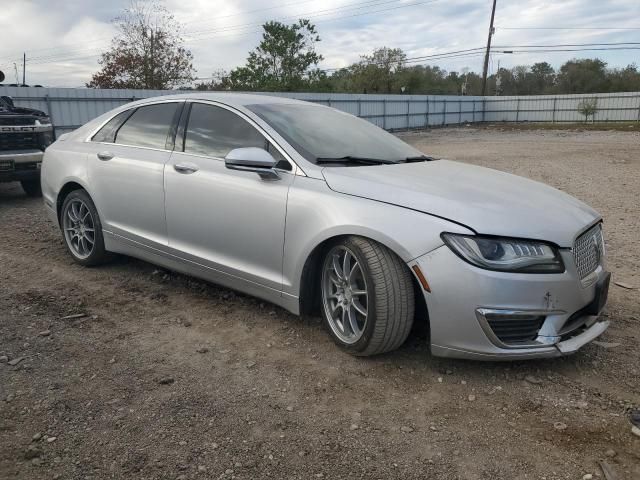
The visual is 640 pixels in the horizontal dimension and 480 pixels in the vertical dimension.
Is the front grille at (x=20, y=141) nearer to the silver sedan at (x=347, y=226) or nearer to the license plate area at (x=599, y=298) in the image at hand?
the silver sedan at (x=347, y=226)

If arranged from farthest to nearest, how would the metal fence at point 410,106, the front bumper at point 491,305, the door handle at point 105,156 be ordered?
the metal fence at point 410,106, the door handle at point 105,156, the front bumper at point 491,305

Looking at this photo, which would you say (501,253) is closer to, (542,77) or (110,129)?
(110,129)

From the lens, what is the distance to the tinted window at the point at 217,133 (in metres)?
3.75

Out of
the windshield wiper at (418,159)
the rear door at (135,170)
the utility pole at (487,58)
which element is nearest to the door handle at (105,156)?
the rear door at (135,170)

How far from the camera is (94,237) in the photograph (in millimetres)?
4824

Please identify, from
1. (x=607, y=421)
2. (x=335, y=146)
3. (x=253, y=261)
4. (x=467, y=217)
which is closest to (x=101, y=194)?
(x=253, y=261)

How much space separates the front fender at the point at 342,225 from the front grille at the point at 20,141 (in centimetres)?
632

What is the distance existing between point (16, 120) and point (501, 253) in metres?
7.71

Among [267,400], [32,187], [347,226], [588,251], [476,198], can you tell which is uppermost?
[476,198]

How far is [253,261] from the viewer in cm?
360

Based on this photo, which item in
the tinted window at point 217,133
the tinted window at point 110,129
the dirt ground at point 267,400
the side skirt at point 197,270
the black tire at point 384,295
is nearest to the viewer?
the dirt ground at point 267,400

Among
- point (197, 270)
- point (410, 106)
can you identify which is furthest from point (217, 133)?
point (410, 106)

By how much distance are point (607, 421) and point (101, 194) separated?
3.97m

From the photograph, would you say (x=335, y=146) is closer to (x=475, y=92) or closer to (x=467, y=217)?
(x=467, y=217)
